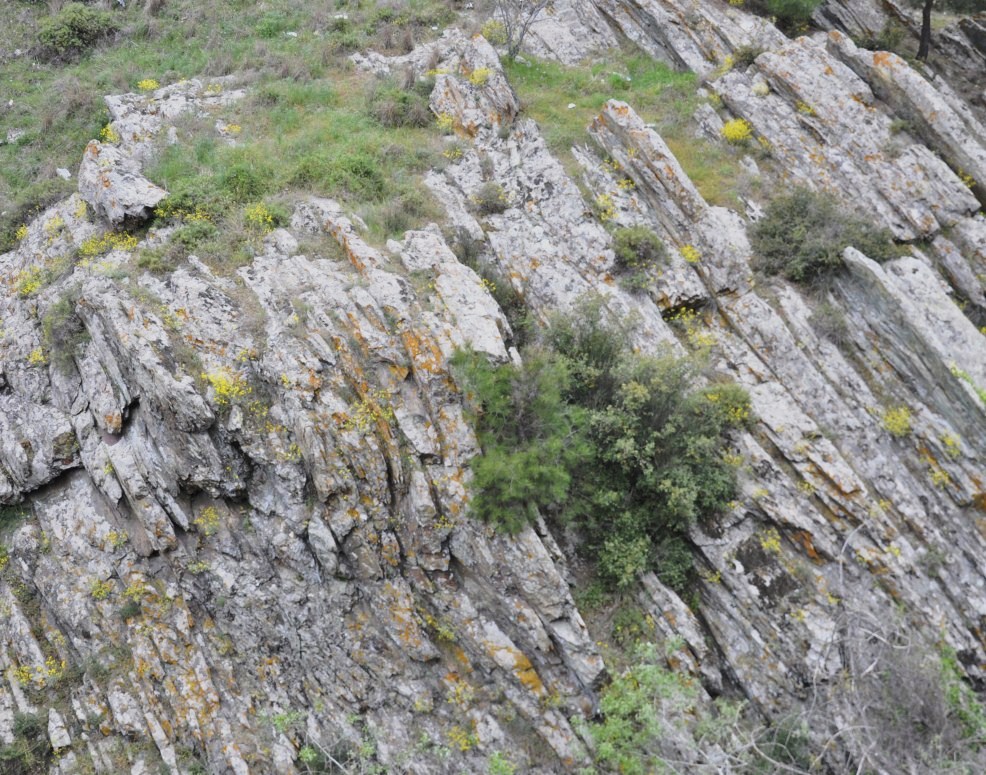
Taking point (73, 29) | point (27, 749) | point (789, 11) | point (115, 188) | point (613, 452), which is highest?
point (789, 11)

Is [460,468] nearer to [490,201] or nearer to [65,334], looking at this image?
[490,201]

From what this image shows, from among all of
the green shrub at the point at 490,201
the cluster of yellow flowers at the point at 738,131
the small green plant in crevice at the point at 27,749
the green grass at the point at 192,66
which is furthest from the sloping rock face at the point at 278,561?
the cluster of yellow flowers at the point at 738,131

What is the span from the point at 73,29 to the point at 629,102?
63.9ft

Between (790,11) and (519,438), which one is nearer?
(519,438)

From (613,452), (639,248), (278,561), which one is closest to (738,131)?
(639,248)

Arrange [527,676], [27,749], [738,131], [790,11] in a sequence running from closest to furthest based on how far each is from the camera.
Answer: [527,676] → [27,749] → [738,131] → [790,11]

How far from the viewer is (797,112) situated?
15.5 meters

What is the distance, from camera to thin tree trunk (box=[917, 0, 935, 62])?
18.3 m

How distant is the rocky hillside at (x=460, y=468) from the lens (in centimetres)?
949

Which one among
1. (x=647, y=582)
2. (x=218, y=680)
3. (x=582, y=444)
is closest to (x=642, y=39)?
(x=582, y=444)

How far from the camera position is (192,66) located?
68.1ft

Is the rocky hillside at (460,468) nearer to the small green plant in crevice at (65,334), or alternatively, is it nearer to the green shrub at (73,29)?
the small green plant in crevice at (65,334)

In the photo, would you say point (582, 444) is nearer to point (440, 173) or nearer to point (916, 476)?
point (916, 476)

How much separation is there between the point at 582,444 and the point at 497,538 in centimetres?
206
